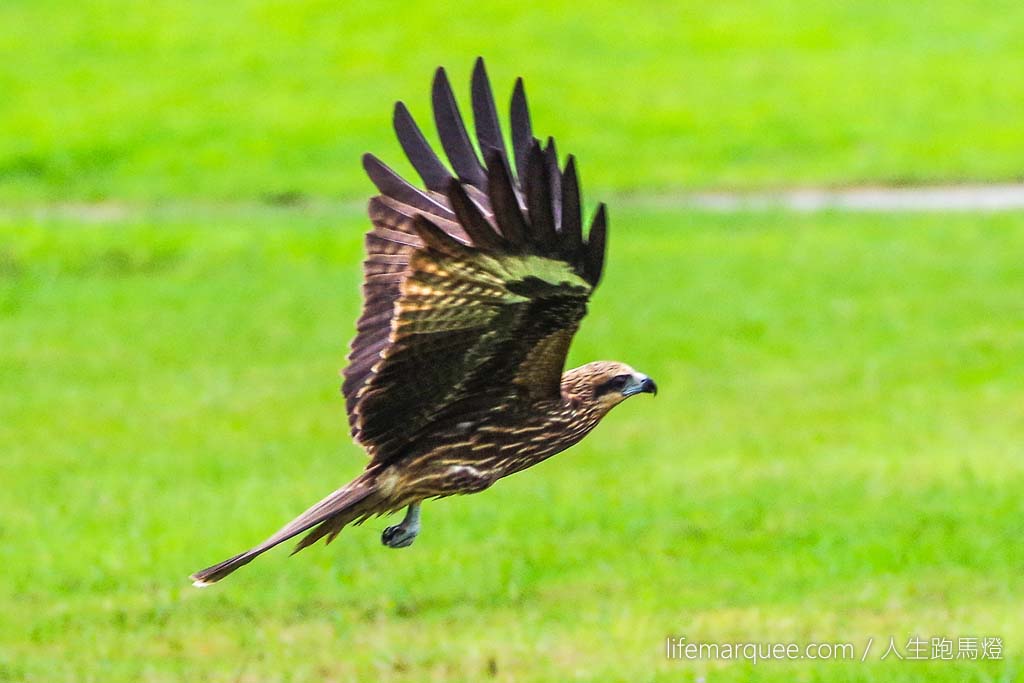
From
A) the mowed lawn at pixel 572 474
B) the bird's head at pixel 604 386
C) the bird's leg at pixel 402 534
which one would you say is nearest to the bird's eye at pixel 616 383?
the bird's head at pixel 604 386

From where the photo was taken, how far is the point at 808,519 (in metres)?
9.68

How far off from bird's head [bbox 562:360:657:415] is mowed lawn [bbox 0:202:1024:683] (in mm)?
1169

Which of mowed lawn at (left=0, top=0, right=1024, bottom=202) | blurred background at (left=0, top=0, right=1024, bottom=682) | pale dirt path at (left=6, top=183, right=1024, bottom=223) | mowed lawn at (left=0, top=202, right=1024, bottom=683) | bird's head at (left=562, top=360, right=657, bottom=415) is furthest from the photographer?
mowed lawn at (left=0, top=0, right=1024, bottom=202)

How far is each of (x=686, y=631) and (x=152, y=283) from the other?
38.8ft

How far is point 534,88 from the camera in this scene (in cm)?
2923

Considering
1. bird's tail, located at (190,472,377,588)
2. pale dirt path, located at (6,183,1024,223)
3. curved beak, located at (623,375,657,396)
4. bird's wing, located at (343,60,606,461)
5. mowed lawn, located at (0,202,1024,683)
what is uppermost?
bird's wing, located at (343,60,606,461)

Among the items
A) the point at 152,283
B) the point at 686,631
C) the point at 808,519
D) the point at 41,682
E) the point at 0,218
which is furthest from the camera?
the point at 0,218

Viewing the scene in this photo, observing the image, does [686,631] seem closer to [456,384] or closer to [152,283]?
[456,384]

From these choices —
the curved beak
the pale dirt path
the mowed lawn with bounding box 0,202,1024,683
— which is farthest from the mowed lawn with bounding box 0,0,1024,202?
the curved beak

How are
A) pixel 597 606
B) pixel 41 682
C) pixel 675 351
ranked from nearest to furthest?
1. pixel 41 682
2. pixel 597 606
3. pixel 675 351

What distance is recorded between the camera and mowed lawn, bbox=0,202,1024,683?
302 inches

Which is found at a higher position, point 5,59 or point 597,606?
point 5,59

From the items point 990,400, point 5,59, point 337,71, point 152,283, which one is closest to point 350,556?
point 990,400

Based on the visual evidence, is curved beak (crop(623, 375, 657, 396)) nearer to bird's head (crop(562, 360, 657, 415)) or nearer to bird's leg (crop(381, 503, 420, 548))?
bird's head (crop(562, 360, 657, 415))
